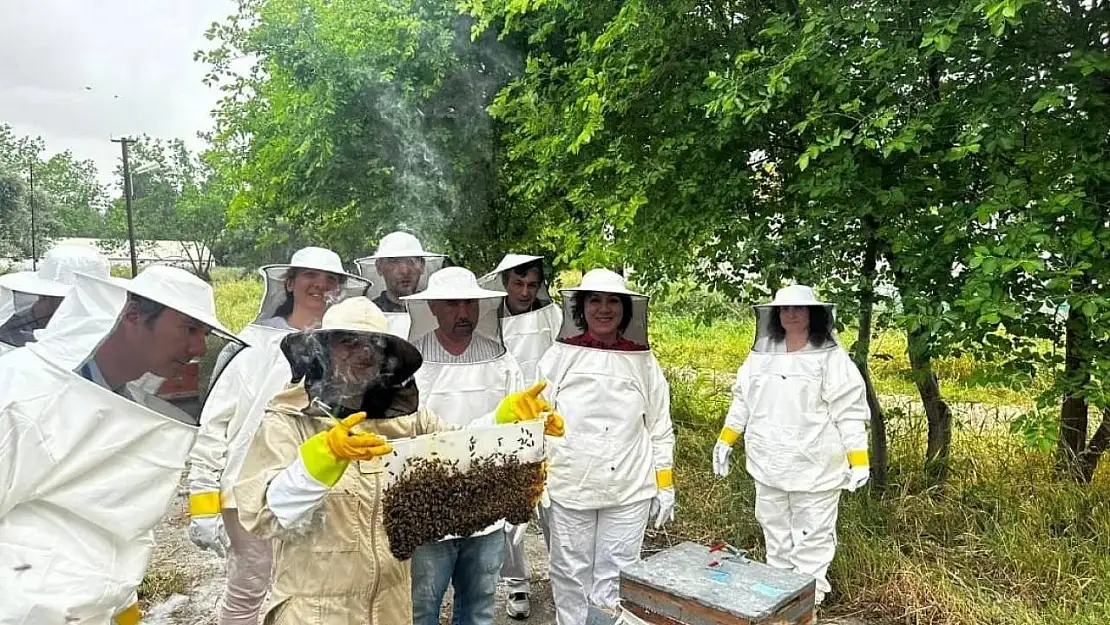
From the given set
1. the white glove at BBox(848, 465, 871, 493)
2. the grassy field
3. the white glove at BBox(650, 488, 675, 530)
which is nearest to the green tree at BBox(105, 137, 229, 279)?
the grassy field

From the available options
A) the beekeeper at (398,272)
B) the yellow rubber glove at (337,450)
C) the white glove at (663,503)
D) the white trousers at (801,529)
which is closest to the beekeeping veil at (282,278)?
the beekeeper at (398,272)

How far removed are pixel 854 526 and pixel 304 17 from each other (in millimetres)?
4536

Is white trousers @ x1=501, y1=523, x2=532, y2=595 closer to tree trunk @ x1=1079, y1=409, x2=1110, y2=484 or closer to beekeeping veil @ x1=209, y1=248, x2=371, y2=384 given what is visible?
beekeeping veil @ x1=209, y1=248, x2=371, y2=384

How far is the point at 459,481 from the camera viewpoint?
7.44 ft

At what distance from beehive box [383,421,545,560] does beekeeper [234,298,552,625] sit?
2.6 inches

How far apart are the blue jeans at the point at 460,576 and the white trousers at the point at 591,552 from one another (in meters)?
0.57

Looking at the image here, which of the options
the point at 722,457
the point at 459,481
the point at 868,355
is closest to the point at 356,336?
the point at 459,481

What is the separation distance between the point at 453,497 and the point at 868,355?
293cm

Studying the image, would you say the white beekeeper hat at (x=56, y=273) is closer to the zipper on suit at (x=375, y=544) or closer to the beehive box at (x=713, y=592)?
the zipper on suit at (x=375, y=544)

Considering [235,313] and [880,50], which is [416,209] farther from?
[880,50]

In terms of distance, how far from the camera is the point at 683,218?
14.8 ft

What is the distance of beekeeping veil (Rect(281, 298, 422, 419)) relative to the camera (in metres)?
2.09

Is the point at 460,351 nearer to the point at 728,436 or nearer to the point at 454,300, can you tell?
the point at 454,300

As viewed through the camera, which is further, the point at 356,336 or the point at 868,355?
the point at 868,355
